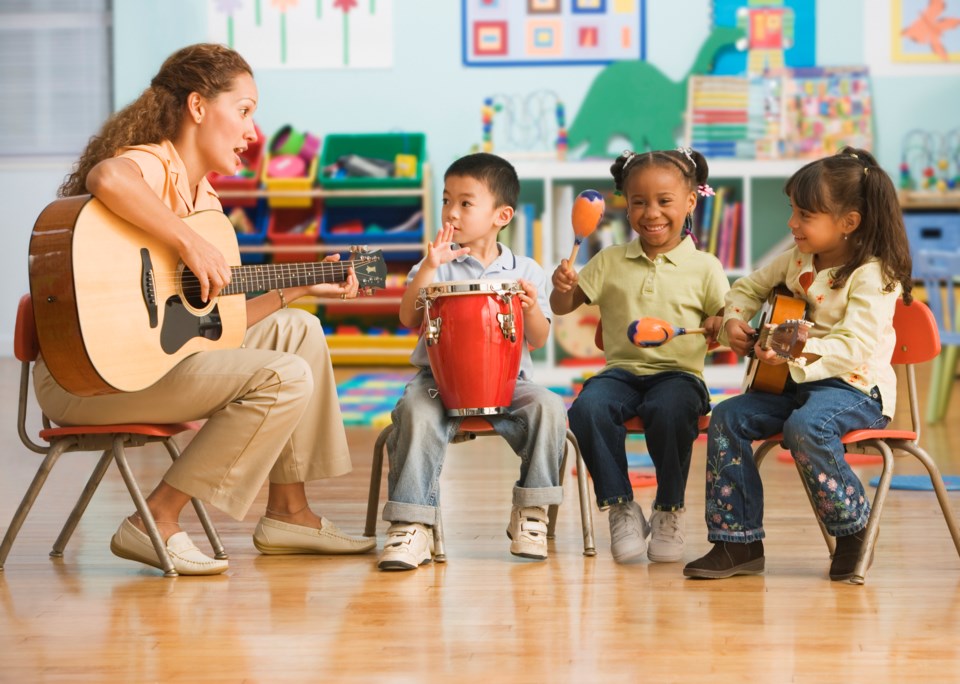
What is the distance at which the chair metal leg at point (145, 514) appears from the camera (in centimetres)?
220

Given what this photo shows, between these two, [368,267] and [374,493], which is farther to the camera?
[374,493]

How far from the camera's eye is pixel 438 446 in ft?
7.74

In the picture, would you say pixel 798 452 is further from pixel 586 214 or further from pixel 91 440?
pixel 91 440

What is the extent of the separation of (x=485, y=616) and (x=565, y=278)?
0.80 m

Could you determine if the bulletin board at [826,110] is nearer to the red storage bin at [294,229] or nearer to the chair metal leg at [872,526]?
the red storage bin at [294,229]

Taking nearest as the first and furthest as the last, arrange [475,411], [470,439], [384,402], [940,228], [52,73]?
[475,411] → [470,439] → [384,402] → [940,228] → [52,73]

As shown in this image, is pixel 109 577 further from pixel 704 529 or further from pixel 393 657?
pixel 704 529

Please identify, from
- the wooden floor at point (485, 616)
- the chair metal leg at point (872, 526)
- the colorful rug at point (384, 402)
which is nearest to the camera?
the wooden floor at point (485, 616)

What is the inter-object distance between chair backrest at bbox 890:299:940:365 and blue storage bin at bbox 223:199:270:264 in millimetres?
4672

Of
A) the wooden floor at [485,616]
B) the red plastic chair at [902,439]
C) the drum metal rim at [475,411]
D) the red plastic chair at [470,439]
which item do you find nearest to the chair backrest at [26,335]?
the wooden floor at [485,616]

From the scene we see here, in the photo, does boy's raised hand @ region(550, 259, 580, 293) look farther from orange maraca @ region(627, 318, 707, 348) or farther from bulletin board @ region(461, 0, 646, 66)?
bulletin board @ region(461, 0, 646, 66)

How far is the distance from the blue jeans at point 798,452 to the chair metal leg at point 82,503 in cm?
118

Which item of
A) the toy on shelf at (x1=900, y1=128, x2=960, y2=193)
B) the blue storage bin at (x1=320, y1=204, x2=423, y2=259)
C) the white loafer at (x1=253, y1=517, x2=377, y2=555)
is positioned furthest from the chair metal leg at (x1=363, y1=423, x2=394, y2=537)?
the toy on shelf at (x1=900, y1=128, x2=960, y2=193)

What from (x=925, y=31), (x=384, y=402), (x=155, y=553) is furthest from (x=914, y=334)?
(x=925, y=31)
